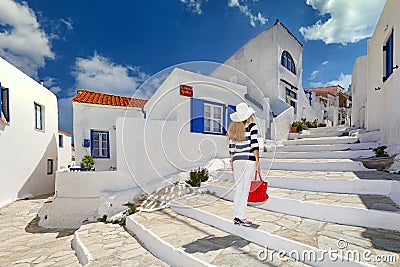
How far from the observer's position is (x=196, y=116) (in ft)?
21.4

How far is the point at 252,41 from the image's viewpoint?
12859 millimetres

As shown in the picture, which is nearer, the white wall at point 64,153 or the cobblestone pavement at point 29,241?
the cobblestone pavement at point 29,241

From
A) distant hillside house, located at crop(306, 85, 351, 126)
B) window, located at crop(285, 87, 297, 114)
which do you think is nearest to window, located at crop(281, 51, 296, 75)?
window, located at crop(285, 87, 297, 114)

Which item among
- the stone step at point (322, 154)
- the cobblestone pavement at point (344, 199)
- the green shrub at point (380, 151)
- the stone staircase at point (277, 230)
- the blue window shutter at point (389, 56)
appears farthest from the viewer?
the stone step at point (322, 154)

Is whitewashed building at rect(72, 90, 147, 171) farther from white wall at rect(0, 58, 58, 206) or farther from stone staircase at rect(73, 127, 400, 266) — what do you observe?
stone staircase at rect(73, 127, 400, 266)

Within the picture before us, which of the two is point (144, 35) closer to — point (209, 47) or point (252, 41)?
point (209, 47)

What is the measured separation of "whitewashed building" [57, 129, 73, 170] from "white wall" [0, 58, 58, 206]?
72.0 inches

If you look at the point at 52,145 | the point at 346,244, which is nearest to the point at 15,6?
the point at 52,145

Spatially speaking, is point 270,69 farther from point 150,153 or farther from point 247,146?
point 247,146

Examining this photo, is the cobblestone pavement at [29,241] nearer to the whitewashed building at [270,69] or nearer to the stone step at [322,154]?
the stone step at [322,154]

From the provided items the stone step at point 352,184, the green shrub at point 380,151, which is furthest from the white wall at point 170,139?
the green shrub at point 380,151

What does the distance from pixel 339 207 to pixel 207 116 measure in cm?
474

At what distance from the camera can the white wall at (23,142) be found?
7.56 meters

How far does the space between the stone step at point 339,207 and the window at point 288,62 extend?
1089cm
